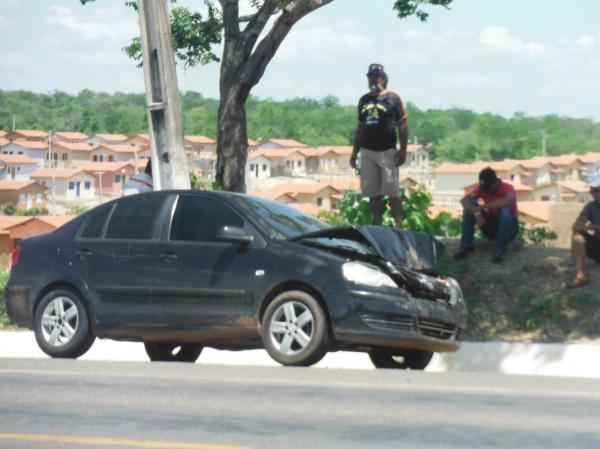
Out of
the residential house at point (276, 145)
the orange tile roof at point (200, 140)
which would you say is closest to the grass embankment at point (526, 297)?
the orange tile roof at point (200, 140)

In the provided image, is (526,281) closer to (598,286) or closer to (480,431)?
(598,286)

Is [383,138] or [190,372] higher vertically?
[383,138]

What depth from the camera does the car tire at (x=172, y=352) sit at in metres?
13.8

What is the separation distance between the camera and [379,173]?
16203 millimetres

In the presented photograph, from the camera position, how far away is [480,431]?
8.14 meters

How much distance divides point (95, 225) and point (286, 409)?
473cm

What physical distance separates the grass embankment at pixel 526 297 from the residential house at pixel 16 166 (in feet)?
417

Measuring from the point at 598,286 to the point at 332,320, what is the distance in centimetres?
439

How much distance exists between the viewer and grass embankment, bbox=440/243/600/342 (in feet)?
48.5

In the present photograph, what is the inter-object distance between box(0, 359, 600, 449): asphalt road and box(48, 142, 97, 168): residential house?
149745 millimetres

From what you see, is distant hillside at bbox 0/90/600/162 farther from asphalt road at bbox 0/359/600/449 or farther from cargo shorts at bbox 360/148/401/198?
asphalt road at bbox 0/359/600/449

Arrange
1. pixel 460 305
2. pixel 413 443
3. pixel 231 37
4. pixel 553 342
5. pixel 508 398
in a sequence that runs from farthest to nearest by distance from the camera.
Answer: pixel 231 37 → pixel 553 342 → pixel 460 305 → pixel 508 398 → pixel 413 443

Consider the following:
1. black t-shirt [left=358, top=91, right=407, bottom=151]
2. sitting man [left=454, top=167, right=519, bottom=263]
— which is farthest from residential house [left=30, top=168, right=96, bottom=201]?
sitting man [left=454, top=167, right=519, bottom=263]

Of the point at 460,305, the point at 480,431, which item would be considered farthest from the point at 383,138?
the point at 480,431
